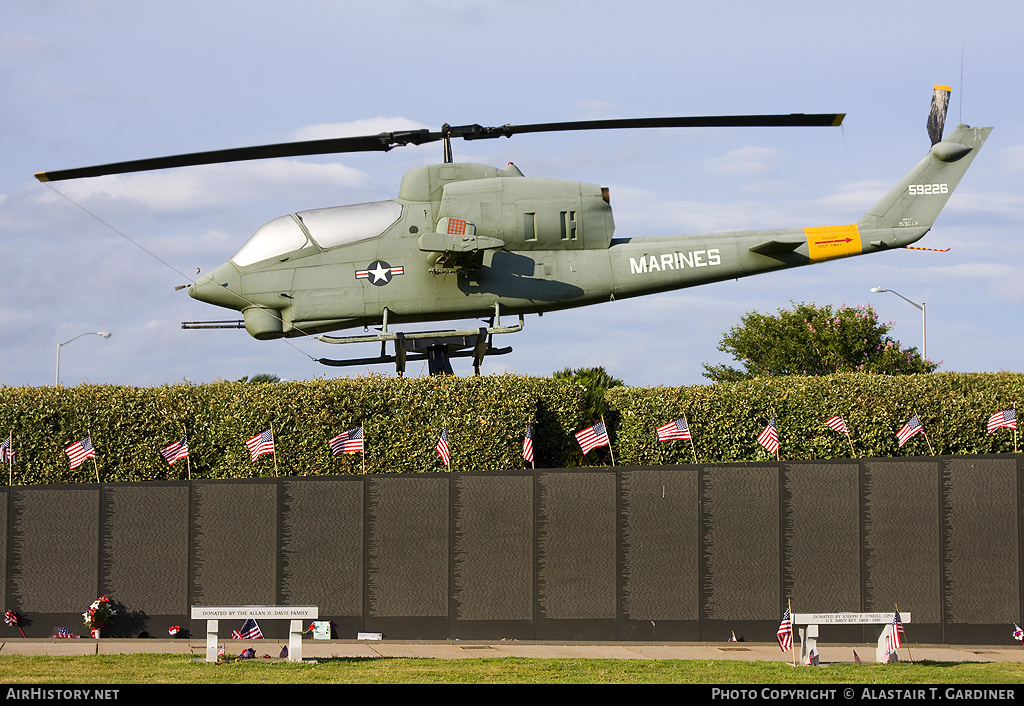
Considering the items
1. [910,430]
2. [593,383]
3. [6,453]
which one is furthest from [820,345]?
[6,453]

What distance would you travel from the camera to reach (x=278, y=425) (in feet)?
58.9

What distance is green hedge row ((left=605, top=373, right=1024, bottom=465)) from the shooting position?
1836cm

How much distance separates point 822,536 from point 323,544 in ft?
23.9

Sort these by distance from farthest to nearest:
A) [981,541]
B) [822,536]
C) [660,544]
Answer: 1. [660,544]
2. [822,536]
3. [981,541]

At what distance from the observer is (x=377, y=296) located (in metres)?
18.4

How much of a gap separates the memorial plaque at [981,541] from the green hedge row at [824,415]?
272 centimetres

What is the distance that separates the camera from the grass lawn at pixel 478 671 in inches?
446

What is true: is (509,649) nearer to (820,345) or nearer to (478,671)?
(478,671)

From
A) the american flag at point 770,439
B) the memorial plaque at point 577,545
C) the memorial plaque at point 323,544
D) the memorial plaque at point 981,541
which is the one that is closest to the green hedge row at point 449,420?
the memorial plaque at point 323,544

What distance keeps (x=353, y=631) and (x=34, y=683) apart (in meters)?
5.62

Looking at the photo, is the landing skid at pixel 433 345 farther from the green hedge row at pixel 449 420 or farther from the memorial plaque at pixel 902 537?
the memorial plaque at pixel 902 537

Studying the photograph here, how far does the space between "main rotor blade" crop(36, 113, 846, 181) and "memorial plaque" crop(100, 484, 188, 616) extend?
16.3 feet

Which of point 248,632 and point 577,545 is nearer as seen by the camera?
point 248,632

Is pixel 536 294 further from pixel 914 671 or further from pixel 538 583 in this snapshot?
pixel 914 671
